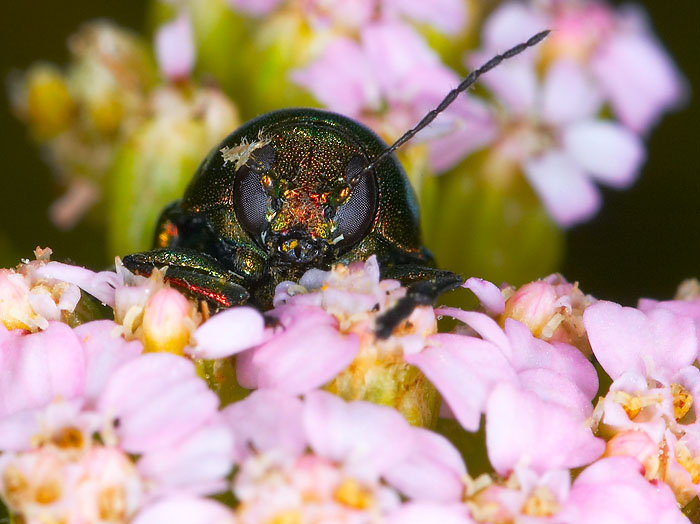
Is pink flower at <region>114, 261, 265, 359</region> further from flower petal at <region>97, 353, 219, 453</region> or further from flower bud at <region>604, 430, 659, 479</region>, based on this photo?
flower bud at <region>604, 430, 659, 479</region>

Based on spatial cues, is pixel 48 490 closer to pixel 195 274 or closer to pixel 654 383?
pixel 195 274

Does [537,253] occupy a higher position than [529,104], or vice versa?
[529,104]

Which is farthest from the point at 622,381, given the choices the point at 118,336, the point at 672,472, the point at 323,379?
the point at 118,336

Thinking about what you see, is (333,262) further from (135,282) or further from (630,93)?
(630,93)

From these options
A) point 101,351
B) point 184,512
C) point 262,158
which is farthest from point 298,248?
point 184,512

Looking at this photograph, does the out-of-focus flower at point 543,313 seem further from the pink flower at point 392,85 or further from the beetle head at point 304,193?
the pink flower at point 392,85

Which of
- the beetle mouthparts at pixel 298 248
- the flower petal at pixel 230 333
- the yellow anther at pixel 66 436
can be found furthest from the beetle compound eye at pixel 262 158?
the yellow anther at pixel 66 436

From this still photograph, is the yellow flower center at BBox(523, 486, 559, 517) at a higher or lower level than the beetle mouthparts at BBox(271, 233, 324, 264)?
lower

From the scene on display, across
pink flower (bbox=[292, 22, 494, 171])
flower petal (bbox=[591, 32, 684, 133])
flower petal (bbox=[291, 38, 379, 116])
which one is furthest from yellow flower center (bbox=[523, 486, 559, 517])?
flower petal (bbox=[591, 32, 684, 133])
